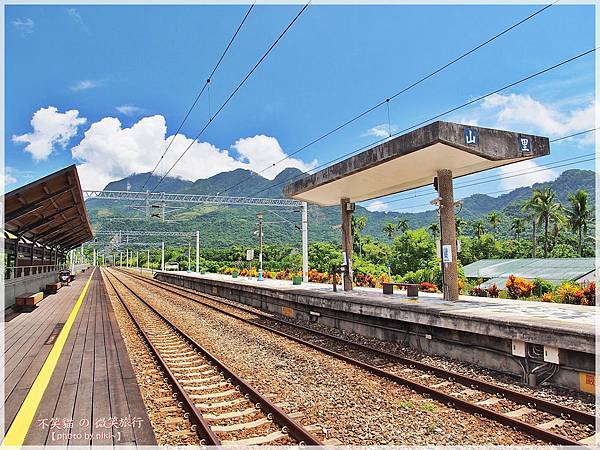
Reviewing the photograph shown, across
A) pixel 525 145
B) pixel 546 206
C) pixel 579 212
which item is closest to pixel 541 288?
pixel 525 145

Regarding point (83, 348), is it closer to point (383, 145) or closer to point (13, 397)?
point (13, 397)

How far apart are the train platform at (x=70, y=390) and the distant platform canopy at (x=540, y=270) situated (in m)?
19.9

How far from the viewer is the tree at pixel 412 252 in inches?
1833

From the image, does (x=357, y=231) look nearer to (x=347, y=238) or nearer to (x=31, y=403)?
(x=347, y=238)

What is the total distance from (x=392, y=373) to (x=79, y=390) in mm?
4968

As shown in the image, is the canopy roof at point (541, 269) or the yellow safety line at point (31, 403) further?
the canopy roof at point (541, 269)

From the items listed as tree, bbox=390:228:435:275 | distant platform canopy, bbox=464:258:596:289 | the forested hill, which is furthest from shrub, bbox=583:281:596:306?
the forested hill

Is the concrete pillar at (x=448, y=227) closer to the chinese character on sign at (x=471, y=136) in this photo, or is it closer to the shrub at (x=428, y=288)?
the chinese character on sign at (x=471, y=136)

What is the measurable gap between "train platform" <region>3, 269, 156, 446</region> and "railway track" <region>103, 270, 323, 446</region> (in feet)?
2.36

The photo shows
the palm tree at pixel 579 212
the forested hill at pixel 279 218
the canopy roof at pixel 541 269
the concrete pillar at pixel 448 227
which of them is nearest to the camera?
the concrete pillar at pixel 448 227

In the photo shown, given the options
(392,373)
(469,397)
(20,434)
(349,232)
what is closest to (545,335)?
(469,397)

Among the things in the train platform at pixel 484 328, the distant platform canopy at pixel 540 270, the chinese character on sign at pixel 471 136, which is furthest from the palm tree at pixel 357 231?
the chinese character on sign at pixel 471 136

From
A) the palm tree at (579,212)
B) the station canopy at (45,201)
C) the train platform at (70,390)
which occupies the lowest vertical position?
the train platform at (70,390)

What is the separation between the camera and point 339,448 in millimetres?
4508
